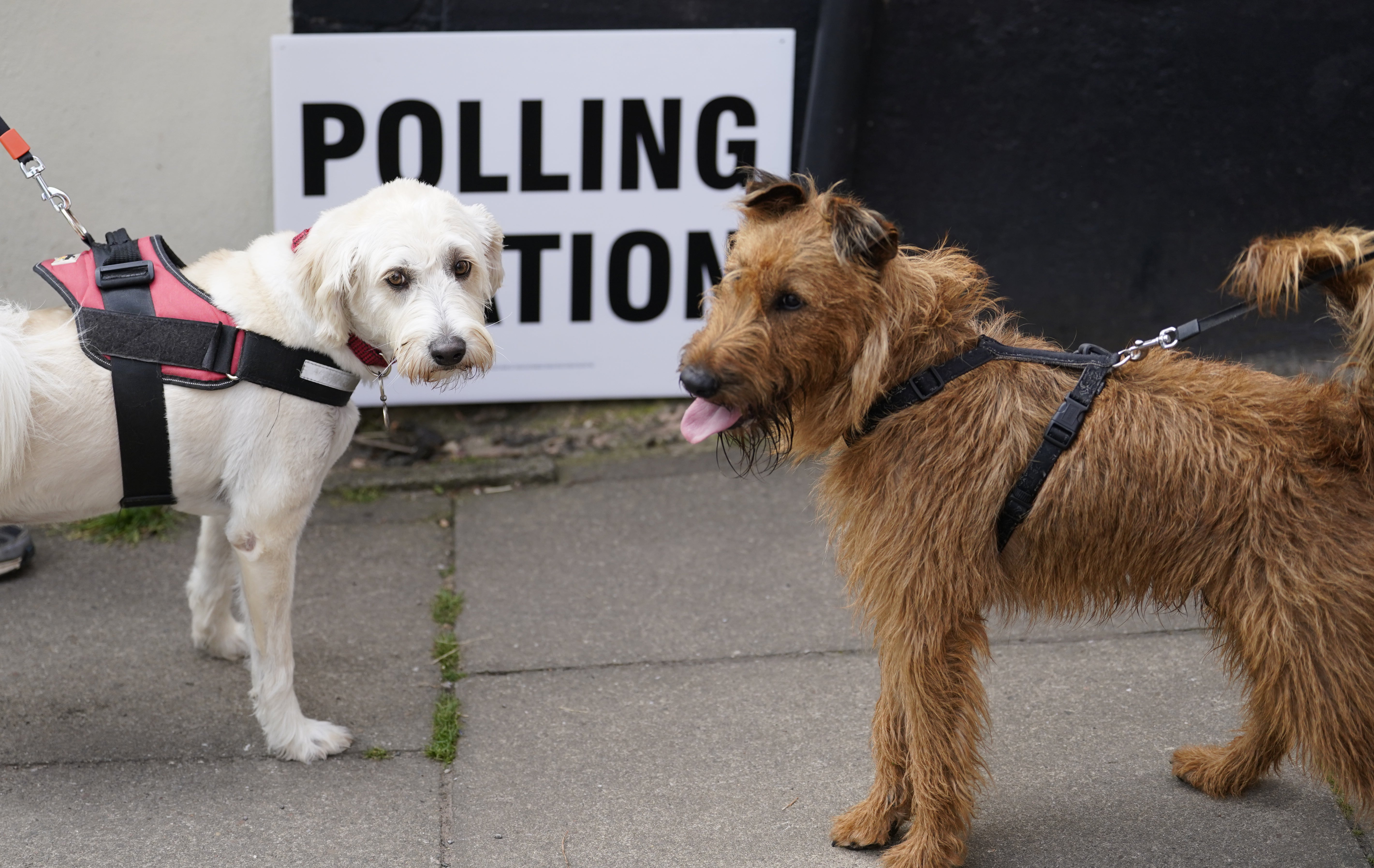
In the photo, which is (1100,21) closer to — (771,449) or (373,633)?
(771,449)

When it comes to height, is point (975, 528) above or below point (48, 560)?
above

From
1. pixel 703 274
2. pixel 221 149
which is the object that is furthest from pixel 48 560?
pixel 703 274

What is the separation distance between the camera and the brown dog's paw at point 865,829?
3279mm

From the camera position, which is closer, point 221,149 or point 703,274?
point 221,149

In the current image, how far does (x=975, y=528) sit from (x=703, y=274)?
9.69 feet

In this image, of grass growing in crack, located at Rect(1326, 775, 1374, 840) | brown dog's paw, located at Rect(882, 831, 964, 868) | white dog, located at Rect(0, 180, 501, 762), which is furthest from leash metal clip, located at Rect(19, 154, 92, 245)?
grass growing in crack, located at Rect(1326, 775, 1374, 840)

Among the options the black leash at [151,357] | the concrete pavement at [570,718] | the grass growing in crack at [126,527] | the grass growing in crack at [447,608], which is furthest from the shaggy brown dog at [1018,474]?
the grass growing in crack at [126,527]

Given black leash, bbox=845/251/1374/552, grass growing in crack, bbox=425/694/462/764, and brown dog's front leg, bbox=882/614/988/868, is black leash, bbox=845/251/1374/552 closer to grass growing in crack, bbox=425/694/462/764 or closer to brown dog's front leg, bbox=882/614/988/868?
brown dog's front leg, bbox=882/614/988/868

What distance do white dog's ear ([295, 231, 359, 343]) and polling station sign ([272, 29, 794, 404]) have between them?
78.3 inches

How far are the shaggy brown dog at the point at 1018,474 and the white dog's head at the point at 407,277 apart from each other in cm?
74

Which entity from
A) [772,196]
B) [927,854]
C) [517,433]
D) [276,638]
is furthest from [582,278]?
[927,854]

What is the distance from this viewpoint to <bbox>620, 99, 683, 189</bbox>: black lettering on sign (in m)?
5.32

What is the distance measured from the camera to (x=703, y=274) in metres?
5.60

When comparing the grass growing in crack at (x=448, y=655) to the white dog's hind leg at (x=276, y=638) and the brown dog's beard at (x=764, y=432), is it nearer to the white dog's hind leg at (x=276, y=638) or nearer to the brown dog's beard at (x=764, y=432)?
the white dog's hind leg at (x=276, y=638)
